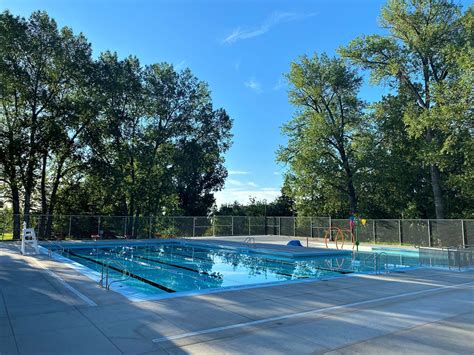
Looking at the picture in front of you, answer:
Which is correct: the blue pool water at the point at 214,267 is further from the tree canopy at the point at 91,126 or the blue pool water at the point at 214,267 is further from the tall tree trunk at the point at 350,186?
the tall tree trunk at the point at 350,186

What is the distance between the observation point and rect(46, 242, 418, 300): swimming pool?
9959 millimetres

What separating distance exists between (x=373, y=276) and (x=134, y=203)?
22203mm

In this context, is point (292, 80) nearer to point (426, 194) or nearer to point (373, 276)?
point (426, 194)

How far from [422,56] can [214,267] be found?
21418mm

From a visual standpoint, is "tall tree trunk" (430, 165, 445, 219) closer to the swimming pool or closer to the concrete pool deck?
the swimming pool

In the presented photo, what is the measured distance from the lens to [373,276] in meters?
10.0

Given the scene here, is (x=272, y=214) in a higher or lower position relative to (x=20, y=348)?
higher

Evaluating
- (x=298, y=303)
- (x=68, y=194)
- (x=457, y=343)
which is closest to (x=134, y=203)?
(x=68, y=194)

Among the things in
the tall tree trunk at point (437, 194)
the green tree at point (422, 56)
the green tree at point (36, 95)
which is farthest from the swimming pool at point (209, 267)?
the green tree at point (422, 56)

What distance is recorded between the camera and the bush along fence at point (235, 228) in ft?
65.5

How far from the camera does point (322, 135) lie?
2881 centimetres

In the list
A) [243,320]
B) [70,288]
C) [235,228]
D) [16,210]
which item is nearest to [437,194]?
[235,228]

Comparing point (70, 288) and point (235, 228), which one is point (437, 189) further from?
point (70, 288)

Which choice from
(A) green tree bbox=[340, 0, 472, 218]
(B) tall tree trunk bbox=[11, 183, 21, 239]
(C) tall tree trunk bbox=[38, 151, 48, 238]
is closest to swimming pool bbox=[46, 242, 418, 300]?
(C) tall tree trunk bbox=[38, 151, 48, 238]
